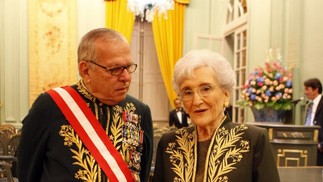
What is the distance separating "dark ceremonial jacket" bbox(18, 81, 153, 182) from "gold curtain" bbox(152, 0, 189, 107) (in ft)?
20.5

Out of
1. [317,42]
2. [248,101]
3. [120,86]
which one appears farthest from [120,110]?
[317,42]

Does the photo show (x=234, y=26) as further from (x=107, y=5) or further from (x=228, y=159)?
(x=228, y=159)

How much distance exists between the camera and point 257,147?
135 cm

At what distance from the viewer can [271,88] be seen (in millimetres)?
4246

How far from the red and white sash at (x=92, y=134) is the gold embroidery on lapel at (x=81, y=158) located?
18 mm

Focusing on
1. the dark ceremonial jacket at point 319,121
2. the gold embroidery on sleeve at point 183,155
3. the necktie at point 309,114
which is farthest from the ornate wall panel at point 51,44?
the gold embroidery on sleeve at point 183,155

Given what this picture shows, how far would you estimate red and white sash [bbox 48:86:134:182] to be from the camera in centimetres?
149

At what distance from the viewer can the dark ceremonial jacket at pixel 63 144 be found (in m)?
1.45

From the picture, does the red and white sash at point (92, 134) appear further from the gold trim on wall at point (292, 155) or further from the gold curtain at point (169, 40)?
the gold curtain at point (169, 40)

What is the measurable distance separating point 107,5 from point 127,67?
6.47 meters

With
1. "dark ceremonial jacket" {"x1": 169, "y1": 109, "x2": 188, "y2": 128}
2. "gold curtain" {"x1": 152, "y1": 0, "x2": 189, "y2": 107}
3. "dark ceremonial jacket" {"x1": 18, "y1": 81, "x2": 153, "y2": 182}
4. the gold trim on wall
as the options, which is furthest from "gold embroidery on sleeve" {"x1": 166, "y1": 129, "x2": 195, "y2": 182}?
"gold curtain" {"x1": 152, "y1": 0, "x2": 189, "y2": 107}

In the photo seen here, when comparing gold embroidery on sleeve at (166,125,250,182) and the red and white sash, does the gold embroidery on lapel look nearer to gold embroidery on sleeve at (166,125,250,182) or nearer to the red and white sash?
the red and white sash

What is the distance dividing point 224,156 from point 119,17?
6.57 meters

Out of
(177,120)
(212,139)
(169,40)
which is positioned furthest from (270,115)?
(169,40)
